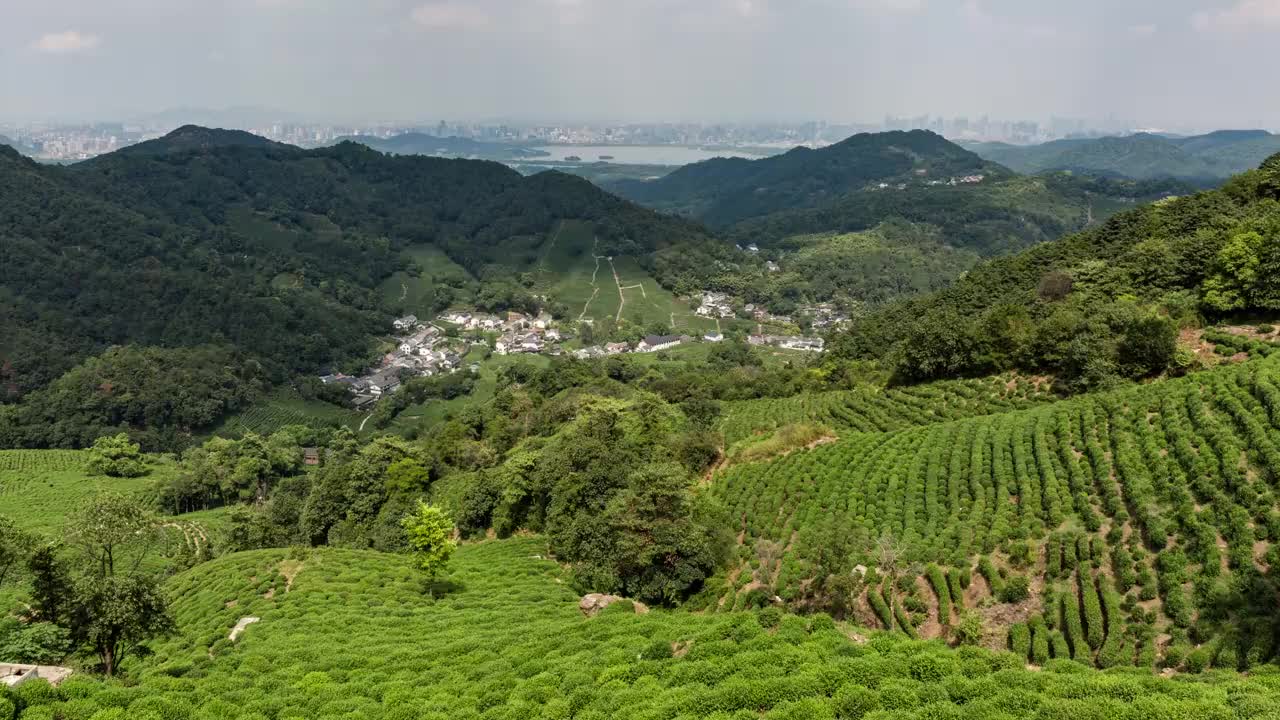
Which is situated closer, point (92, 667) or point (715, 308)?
point (92, 667)

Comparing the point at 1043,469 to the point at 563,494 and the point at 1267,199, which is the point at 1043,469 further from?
the point at 1267,199

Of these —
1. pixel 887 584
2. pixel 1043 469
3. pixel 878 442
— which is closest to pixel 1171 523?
pixel 1043 469

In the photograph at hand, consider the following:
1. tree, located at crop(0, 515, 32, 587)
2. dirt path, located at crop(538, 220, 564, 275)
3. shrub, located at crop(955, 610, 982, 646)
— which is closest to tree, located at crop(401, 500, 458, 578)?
tree, located at crop(0, 515, 32, 587)

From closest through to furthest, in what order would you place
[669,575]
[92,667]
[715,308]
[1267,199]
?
[92,667] → [669,575] → [1267,199] → [715,308]

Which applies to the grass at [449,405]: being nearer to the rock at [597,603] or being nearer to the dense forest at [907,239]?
the dense forest at [907,239]

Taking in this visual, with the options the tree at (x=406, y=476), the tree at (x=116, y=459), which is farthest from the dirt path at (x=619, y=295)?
the tree at (x=406, y=476)

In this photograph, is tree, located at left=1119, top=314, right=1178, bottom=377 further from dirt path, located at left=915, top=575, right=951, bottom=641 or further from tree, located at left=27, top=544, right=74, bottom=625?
tree, located at left=27, top=544, right=74, bottom=625

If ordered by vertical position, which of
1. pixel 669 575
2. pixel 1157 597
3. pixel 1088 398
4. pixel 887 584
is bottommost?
pixel 669 575
